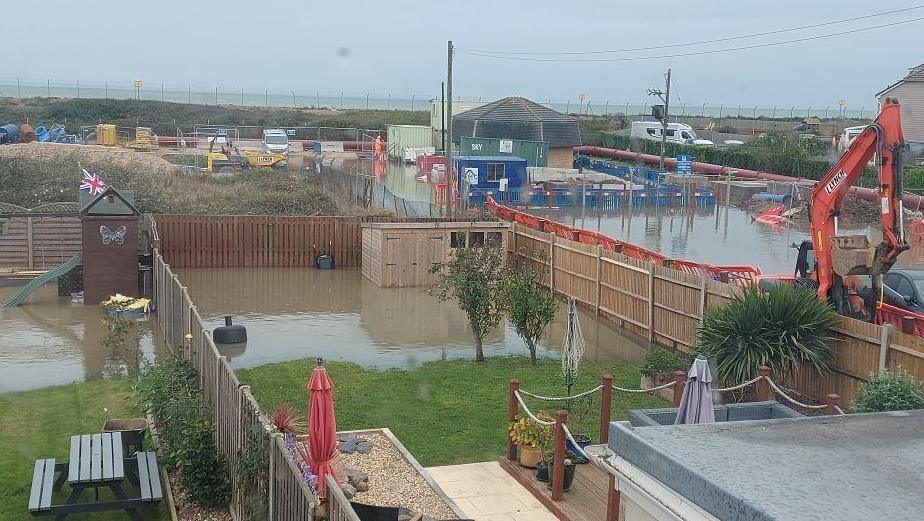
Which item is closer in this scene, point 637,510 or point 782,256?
point 637,510

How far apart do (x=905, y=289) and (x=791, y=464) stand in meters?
Answer: 13.3

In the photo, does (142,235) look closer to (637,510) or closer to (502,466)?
(502,466)

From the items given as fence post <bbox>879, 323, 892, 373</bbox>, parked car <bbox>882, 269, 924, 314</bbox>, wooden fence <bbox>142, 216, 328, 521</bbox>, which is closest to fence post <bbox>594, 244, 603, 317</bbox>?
parked car <bbox>882, 269, 924, 314</bbox>

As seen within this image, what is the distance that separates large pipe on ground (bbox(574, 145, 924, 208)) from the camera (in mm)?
42338

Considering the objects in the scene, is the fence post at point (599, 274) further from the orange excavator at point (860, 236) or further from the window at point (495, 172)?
the window at point (495, 172)

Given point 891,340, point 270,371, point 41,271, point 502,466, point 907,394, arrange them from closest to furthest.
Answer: point 907,394, point 502,466, point 891,340, point 270,371, point 41,271

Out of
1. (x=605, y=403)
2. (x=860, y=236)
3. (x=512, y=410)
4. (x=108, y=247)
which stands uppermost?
(x=860, y=236)

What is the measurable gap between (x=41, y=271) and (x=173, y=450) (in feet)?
56.0

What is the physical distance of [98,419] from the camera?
14.0m

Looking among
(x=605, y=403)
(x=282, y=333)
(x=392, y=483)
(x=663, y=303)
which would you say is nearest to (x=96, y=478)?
(x=392, y=483)

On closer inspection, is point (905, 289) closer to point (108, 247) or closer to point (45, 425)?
point (45, 425)

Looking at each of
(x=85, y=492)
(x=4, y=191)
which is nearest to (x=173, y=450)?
(x=85, y=492)

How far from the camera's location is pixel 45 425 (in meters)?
13.7

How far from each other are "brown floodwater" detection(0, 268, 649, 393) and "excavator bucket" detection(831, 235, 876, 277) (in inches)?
176
